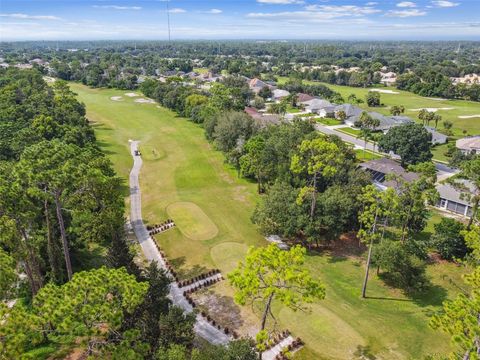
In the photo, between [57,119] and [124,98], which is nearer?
[57,119]

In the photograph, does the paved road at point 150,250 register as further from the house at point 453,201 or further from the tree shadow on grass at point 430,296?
the house at point 453,201

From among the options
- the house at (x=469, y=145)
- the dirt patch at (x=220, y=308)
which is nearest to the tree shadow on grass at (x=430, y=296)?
the dirt patch at (x=220, y=308)

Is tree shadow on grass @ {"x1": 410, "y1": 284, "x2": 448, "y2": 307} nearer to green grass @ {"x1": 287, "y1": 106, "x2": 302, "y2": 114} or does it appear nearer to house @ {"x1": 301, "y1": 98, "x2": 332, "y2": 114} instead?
house @ {"x1": 301, "y1": 98, "x2": 332, "y2": 114}

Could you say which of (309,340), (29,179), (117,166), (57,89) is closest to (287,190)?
(309,340)

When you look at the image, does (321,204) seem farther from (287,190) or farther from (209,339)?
(209,339)

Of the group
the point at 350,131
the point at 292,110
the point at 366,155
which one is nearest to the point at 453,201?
the point at 366,155

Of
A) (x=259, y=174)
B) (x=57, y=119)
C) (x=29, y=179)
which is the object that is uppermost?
(x=29, y=179)
